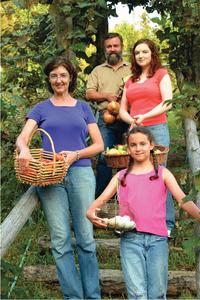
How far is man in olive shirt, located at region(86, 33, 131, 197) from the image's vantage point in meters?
4.85

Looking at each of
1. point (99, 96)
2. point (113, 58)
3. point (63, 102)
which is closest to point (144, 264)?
point (63, 102)

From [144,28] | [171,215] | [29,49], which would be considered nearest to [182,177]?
[171,215]

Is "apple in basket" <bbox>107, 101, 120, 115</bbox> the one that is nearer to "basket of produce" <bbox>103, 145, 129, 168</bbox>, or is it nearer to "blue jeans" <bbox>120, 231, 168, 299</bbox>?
"basket of produce" <bbox>103, 145, 129, 168</bbox>

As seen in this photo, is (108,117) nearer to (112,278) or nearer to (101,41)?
(112,278)

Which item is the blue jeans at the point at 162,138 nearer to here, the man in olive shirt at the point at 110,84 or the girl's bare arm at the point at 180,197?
the man in olive shirt at the point at 110,84

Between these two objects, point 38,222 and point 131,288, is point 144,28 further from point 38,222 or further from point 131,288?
point 131,288

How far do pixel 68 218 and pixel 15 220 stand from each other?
384mm

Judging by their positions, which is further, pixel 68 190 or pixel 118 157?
pixel 118 157

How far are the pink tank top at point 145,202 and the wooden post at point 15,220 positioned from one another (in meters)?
0.52

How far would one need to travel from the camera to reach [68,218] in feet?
12.1

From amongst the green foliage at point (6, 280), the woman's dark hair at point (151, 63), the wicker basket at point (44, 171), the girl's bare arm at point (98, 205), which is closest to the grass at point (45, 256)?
the woman's dark hair at point (151, 63)

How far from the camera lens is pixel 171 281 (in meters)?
4.51

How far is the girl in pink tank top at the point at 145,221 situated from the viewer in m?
3.28

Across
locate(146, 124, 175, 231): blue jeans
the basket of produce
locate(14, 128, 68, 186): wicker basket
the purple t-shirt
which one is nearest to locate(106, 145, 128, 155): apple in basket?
the basket of produce
